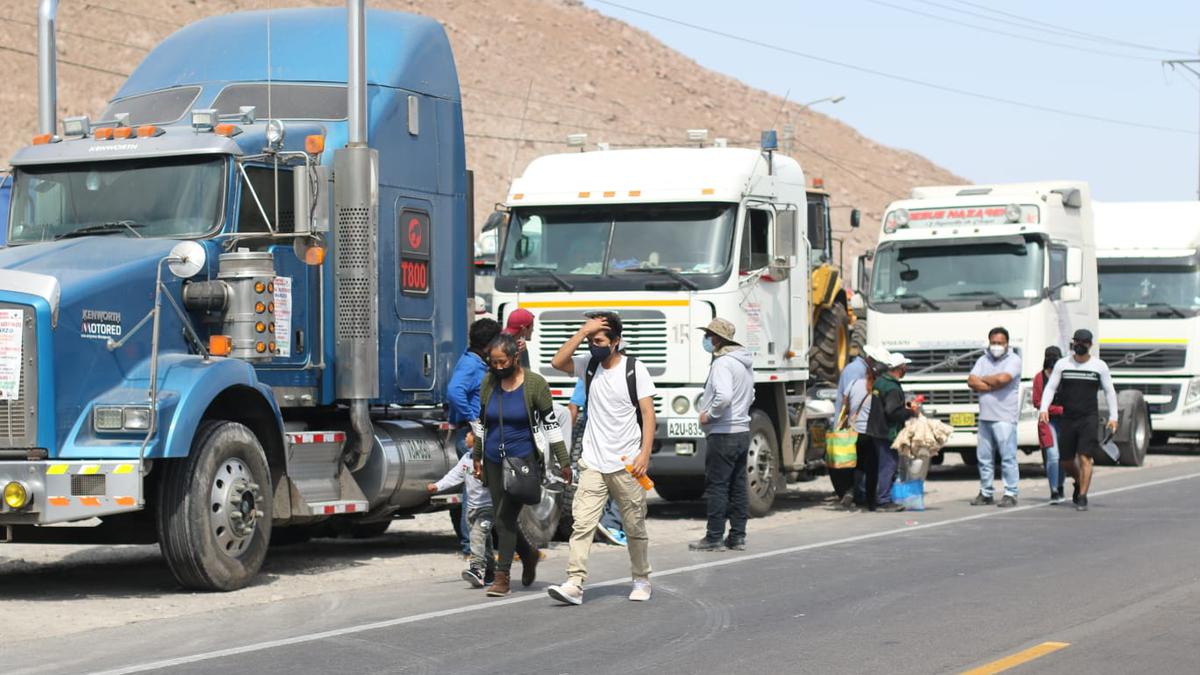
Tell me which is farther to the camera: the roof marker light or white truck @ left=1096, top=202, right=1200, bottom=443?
white truck @ left=1096, top=202, right=1200, bottom=443

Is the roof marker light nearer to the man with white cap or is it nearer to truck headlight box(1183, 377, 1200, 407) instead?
the man with white cap

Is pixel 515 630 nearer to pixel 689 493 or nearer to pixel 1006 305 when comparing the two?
pixel 689 493

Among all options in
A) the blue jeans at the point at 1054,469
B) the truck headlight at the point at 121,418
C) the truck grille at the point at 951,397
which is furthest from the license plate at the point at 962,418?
the truck headlight at the point at 121,418

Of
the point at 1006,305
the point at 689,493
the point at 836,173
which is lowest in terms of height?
the point at 689,493

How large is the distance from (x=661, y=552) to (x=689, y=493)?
5923 mm

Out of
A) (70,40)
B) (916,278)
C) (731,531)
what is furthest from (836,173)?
(731,531)

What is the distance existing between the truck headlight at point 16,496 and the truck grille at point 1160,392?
1995cm

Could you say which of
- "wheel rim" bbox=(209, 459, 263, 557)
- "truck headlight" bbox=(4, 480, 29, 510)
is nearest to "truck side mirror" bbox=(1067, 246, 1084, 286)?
"wheel rim" bbox=(209, 459, 263, 557)

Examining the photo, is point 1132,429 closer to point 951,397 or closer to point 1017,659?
point 951,397

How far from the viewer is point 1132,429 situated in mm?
25891

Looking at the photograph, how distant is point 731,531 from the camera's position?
1443 cm

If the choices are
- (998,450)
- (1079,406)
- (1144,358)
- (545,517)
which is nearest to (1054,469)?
(998,450)

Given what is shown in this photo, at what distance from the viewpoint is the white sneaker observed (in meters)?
10.9

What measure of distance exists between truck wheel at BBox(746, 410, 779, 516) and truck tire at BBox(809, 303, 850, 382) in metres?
3.37
